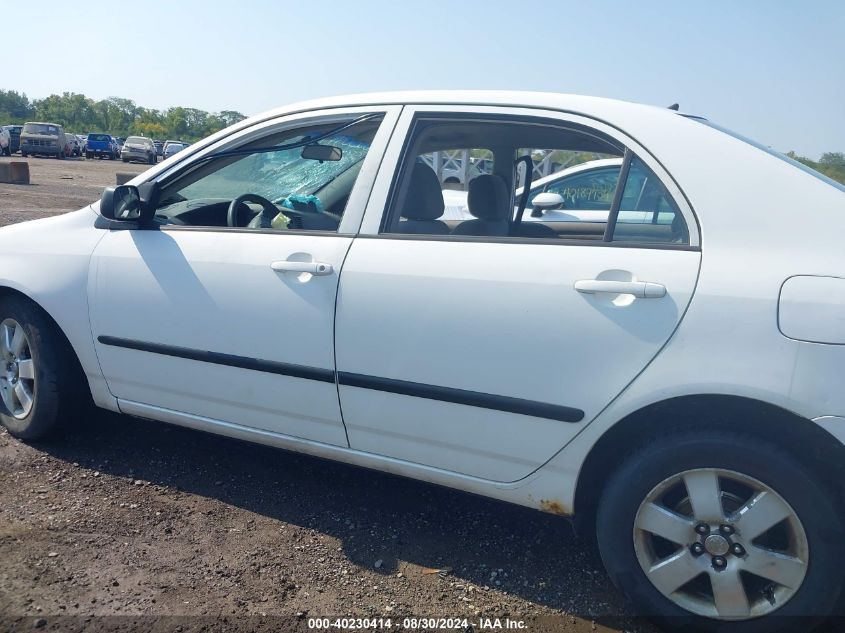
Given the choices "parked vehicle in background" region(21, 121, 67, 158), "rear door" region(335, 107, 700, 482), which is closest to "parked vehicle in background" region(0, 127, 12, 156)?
"parked vehicle in background" region(21, 121, 67, 158)

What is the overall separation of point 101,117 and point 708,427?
104 metres

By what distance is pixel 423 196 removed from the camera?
10.3 feet

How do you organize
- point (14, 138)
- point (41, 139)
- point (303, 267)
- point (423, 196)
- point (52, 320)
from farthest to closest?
point (14, 138)
point (41, 139)
point (52, 320)
point (423, 196)
point (303, 267)

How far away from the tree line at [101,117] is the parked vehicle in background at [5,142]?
1947 inches

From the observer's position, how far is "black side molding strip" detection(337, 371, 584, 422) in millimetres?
2477

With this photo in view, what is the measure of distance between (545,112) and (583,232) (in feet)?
5.01

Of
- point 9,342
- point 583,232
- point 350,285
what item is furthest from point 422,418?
point 9,342

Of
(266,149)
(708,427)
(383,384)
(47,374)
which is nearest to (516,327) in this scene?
(383,384)

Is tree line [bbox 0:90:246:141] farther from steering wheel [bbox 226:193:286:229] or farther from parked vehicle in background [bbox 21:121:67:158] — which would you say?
steering wheel [bbox 226:193:286:229]

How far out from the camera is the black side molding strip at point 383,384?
8.20 feet

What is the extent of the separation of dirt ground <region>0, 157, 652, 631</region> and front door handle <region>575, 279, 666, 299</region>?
3.65 ft

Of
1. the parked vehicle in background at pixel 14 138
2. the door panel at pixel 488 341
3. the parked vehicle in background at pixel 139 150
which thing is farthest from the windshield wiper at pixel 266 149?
the parked vehicle in background at pixel 139 150

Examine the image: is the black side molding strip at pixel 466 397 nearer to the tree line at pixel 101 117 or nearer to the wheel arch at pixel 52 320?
the wheel arch at pixel 52 320

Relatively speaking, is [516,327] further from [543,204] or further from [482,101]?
[543,204]
